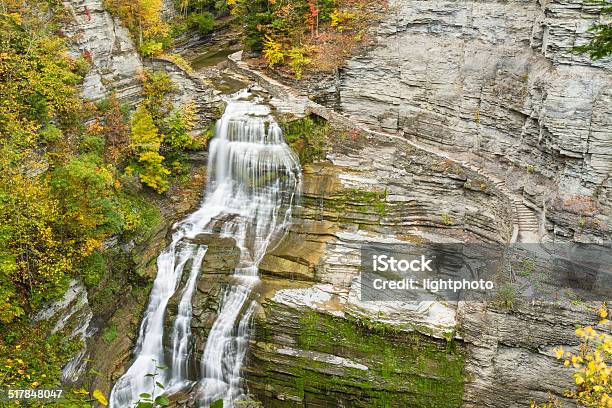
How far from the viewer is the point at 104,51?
19844 mm

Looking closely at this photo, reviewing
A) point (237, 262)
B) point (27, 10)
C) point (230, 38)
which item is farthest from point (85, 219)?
point (230, 38)

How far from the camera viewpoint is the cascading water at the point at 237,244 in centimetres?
1551

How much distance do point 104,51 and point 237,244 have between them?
33.5 ft

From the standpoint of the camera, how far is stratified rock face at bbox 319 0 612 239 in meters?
15.8

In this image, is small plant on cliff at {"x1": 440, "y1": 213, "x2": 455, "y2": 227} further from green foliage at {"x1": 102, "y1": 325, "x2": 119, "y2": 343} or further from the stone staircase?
green foliage at {"x1": 102, "y1": 325, "x2": 119, "y2": 343}

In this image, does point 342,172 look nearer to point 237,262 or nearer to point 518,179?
point 237,262

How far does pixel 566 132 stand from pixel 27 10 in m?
19.4

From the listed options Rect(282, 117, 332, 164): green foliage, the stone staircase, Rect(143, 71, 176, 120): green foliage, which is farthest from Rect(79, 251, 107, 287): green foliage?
the stone staircase

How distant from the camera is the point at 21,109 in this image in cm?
1470

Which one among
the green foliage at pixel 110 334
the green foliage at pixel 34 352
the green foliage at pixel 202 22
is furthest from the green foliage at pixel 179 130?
the green foliage at pixel 202 22

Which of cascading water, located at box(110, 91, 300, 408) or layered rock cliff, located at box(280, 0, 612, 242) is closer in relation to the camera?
cascading water, located at box(110, 91, 300, 408)

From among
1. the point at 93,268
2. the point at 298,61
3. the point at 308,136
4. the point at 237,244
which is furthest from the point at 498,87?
the point at 93,268

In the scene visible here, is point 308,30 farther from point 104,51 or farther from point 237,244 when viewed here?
point 237,244

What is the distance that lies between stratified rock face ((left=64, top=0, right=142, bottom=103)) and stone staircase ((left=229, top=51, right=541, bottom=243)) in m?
6.29
